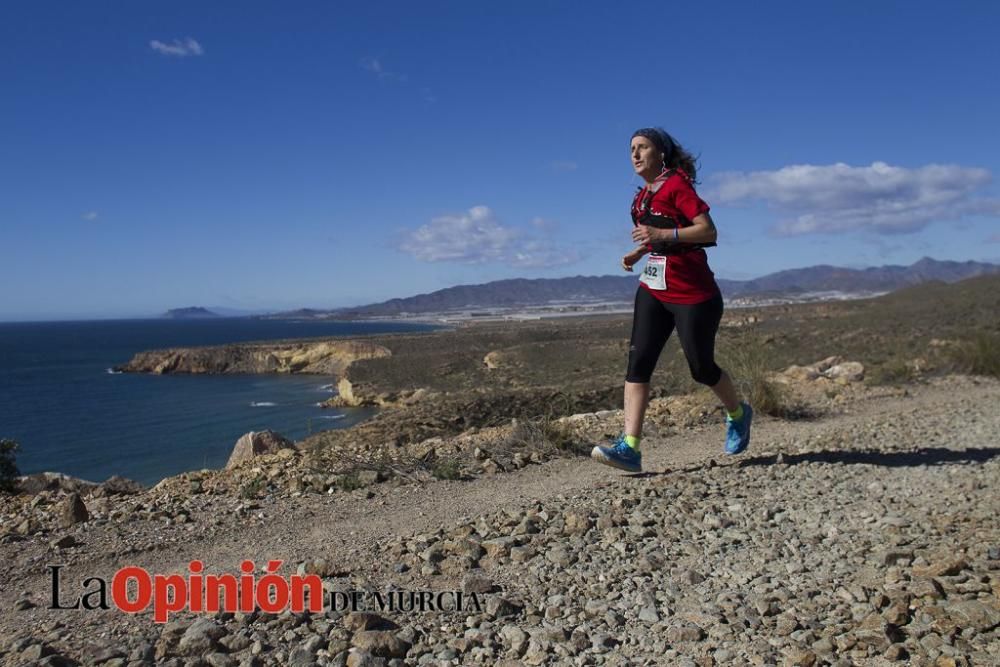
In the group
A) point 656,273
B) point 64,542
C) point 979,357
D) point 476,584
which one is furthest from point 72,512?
point 979,357

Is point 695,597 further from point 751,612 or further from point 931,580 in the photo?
point 931,580

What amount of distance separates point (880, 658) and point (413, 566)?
1.74 m

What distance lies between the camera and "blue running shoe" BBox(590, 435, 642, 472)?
4.31m

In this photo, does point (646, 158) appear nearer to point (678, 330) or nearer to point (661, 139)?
point (661, 139)

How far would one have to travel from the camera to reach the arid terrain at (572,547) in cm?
224

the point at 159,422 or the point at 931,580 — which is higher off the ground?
the point at 931,580

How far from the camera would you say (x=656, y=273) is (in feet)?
14.0

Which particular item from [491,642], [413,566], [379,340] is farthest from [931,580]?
[379,340]

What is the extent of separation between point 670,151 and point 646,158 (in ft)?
0.61

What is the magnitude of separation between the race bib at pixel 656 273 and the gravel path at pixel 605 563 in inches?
45.7

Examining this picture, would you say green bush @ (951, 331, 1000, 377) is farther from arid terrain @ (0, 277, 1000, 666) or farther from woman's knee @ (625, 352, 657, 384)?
woman's knee @ (625, 352, 657, 384)

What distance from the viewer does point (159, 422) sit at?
1078 inches

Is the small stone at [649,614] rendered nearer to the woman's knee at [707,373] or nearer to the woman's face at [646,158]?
the woman's knee at [707,373]

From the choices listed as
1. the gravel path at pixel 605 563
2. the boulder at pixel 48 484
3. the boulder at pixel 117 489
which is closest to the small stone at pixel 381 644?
the gravel path at pixel 605 563
